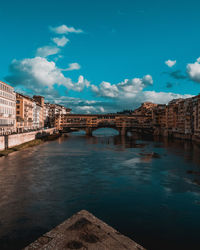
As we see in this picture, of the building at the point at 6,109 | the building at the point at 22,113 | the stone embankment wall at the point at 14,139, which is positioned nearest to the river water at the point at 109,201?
the stone embankment wall at the point at 14,139

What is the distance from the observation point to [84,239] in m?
11.2

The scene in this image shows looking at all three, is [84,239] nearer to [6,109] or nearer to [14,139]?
[14,139]

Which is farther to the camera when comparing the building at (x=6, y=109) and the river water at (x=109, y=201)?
the building at (x=6, y=109)

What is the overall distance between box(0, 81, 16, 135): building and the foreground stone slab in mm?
58821

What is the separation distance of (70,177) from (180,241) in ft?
70.2

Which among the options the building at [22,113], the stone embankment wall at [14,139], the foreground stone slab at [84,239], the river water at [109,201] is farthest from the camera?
the building at [22,113]

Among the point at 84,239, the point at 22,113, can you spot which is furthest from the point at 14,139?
the point at 84,239

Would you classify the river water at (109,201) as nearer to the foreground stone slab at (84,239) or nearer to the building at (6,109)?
the foreground stone slab at (84,239)

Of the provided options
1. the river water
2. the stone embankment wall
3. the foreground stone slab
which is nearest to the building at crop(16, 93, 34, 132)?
the stone embankment wall

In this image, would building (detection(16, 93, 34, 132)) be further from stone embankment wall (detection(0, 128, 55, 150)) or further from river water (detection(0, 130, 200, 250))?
river water (detection(0, 130, 200, 250))

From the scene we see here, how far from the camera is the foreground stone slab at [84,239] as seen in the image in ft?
35.1

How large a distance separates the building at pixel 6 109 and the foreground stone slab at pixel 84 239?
193 feet

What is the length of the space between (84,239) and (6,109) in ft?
227

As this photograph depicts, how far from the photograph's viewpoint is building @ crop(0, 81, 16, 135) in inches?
2650
